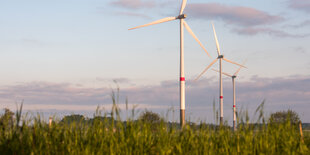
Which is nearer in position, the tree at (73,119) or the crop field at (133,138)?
the crop field at (133,138)

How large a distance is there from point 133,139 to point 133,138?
4 cm

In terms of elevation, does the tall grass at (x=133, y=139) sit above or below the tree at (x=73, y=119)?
below

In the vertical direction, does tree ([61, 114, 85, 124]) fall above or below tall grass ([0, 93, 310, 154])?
above

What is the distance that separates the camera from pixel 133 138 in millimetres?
12383

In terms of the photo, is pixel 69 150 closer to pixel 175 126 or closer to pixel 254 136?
pixel 175 126

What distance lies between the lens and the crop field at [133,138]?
12055mm

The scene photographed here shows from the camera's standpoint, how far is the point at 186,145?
13.1 m

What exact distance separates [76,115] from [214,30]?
4944cm

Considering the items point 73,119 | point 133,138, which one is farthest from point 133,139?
point 73,119

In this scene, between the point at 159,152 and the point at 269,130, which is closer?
the point at 159,152

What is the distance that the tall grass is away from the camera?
1205 cm

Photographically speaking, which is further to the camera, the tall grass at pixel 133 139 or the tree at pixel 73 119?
the tree at pixel 73 119

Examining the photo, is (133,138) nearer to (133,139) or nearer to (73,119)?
(133,139)

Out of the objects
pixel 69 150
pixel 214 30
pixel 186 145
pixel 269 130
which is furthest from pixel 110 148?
pixel 214 30
